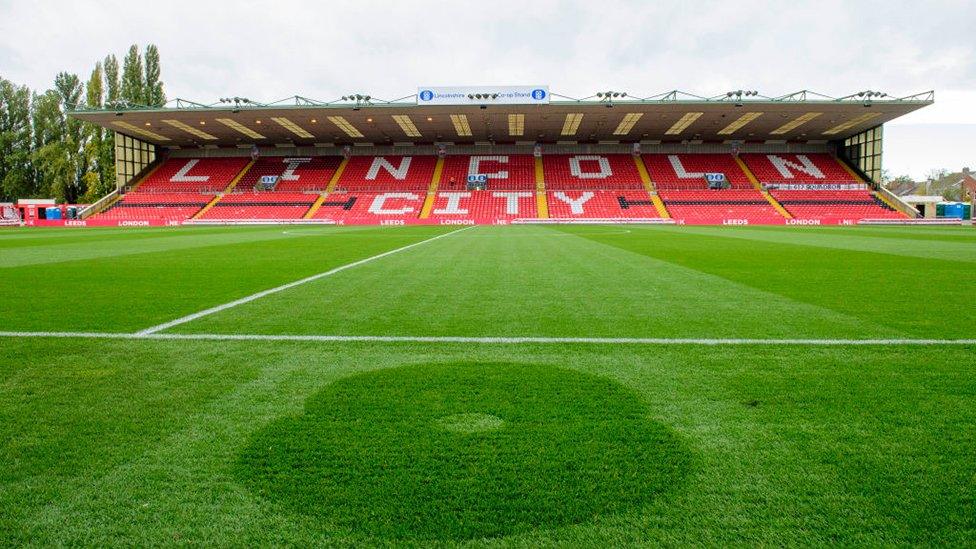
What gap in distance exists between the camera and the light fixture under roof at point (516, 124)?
41.1 meters

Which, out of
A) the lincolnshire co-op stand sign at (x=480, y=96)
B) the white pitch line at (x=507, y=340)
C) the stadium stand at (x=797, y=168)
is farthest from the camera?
the stadium stand at (x=797, y=168)

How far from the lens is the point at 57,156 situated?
52.3 metres

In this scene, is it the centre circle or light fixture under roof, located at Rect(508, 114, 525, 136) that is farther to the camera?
light fixture under roof, located at Rect(508, 114, 525, 136)

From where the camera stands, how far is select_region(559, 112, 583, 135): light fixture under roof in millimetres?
40250

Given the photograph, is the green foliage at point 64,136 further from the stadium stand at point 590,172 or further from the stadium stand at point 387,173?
the stadium stand at point 590,172

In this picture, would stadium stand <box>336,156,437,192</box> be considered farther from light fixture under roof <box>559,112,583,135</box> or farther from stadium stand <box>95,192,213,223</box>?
light fixture under roof <box>559,112,583,135</box>

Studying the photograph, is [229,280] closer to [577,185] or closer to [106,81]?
[577,185]

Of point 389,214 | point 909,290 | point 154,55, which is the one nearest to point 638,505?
point 909,290

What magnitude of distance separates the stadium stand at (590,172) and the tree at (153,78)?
37.8m

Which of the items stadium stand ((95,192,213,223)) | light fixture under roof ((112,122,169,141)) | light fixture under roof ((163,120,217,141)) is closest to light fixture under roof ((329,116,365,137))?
light fixture under roof ((163,120,217,141))

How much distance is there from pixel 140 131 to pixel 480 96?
94.9 ft

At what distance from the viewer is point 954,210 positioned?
149 feet

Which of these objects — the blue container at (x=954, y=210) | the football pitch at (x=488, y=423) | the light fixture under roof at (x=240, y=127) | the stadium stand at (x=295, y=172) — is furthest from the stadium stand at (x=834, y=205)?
the light fixture under roof at (x=240, y=127)

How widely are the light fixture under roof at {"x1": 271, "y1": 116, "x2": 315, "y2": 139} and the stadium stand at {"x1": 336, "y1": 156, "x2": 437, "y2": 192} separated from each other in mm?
4708
